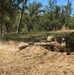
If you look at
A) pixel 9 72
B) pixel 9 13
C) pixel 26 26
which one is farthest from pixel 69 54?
pixel 26 26

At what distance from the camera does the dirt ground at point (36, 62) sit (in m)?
7.01

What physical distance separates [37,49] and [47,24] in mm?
51651

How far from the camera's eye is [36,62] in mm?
7832

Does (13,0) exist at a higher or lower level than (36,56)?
higher

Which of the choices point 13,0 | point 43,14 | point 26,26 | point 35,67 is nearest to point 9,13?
point 13,0

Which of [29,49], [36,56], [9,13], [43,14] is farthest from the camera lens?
[43,14]

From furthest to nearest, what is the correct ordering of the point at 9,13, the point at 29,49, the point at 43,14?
the point at 43,14 < the point at 9,13 < the point at 29,49

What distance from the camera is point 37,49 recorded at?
8930 mm

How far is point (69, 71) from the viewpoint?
22.9 feet

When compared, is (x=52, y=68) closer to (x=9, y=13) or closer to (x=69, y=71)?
(x=69, y=71)

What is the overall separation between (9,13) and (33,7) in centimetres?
3163

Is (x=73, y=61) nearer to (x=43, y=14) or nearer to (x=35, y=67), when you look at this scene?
(x=35, y=67)

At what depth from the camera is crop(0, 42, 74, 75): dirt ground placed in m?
7.01

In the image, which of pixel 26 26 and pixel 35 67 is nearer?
pixel 35 67
